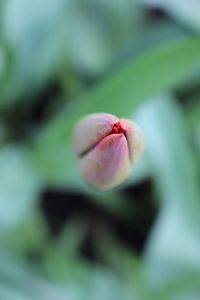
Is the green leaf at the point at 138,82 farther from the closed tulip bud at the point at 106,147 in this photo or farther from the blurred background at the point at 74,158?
the closed tulip bud at the point at 106,147

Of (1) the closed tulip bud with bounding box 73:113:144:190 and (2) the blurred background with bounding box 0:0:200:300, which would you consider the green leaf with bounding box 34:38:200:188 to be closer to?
(2) the blurred background with bounding box 0:0:200:300

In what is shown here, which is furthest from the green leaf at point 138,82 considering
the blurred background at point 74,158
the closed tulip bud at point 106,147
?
the closed tulip bud at point 106,147

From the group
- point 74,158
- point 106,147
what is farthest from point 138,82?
point 106,147

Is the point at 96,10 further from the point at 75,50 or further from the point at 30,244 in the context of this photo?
the point at 30,244

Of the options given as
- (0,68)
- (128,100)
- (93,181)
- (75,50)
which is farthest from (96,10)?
(93,181)

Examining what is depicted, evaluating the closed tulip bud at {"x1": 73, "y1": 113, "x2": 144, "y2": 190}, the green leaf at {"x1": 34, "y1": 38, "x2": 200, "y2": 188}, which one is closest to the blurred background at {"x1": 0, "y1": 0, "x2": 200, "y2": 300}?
the green leaf at {"x1": 34, "y1": 38, "x2": 200, "y2": 188}

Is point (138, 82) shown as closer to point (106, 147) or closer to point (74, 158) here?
point (74, 158)
